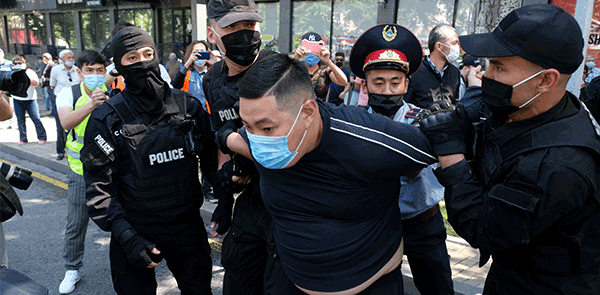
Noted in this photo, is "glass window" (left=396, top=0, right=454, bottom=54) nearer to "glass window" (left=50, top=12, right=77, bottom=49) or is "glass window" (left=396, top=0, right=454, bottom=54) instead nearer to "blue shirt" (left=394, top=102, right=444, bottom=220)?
"blue shirt" (left=394, top=102, right=444, bottom=220)

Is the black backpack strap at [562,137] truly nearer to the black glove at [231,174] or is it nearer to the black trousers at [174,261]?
the black glove at [231,174]

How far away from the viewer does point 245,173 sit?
8.11 ft

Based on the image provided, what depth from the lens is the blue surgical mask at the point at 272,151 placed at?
67.6 inches

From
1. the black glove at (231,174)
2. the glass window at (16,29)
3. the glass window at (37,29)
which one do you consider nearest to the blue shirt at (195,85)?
the black glove at (231,174)

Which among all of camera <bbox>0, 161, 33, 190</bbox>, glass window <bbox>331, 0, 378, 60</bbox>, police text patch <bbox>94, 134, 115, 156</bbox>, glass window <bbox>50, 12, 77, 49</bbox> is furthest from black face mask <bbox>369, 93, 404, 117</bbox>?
glass window <bbox>50, 12, 77, 49</bbox>

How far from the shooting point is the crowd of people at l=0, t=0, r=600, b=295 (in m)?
1.54

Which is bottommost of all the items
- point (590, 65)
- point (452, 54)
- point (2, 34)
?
point (2, 34)

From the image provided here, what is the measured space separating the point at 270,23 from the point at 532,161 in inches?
558

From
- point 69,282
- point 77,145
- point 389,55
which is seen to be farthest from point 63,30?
point 389,55

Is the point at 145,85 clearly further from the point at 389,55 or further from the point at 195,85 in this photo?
the point at 195,85

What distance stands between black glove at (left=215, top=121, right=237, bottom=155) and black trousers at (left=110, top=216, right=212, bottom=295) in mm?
632

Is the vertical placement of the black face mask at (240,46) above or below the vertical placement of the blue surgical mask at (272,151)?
above

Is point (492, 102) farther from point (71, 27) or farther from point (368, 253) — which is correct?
point (71, 27)

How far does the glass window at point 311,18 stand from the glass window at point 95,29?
12191 mm
